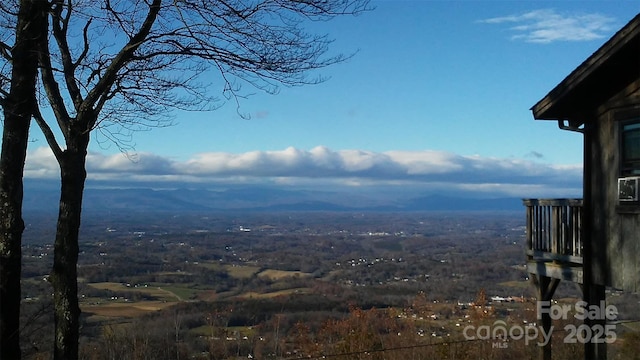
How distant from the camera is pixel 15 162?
22.5ft

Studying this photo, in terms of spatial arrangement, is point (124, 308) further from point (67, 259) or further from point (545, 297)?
point (67, 259)

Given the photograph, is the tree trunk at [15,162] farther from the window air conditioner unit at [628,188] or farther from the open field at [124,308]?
the open field at [124,308]

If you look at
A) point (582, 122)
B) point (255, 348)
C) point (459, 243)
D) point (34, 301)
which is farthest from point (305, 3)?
point (459, 243)

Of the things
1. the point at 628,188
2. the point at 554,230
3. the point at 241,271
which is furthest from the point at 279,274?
the point at 628,188

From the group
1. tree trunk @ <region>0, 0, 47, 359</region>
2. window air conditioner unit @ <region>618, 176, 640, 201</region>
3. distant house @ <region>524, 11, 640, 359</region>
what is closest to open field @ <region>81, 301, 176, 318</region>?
distant house @ <region>524, 11, 640, 359</region>

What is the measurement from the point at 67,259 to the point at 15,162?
122 centimetres

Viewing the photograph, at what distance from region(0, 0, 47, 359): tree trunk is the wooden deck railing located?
826cm

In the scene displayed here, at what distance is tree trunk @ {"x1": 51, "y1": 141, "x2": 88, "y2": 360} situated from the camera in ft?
23.8

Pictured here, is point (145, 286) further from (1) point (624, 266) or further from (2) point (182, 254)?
(1) point (624, 266)

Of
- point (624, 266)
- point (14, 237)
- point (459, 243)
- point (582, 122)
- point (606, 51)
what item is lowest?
point (459, 243)

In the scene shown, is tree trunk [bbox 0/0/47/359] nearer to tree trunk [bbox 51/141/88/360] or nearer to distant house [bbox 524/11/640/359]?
tree trunk [bbox 51/141/88/360]

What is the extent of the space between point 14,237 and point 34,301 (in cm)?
545

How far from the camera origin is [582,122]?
1061cm

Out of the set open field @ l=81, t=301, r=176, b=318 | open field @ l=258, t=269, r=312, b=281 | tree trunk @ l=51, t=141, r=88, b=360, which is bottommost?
open field @ l=258, t=269, r=312, b=281
